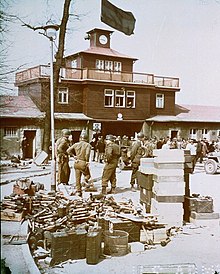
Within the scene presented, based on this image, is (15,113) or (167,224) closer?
(15,113)

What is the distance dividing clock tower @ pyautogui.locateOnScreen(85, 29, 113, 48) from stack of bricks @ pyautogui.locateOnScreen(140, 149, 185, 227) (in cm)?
77

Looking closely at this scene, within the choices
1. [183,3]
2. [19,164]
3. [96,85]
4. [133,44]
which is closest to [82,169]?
[19,164]

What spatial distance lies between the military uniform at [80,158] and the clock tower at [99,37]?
0.63 metres

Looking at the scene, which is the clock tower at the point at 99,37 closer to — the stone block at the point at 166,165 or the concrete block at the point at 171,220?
the stone block at the point at 166,165

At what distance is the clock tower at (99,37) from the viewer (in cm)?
244

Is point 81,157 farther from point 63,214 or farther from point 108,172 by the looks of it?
point 63,214

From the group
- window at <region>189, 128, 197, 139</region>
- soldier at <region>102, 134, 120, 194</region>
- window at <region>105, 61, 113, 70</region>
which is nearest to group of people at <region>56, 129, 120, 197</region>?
soldier at <region>102, 134, 120, 194</region>

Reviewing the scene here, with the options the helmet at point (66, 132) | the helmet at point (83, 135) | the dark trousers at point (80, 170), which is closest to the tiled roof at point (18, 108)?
the helmet at point (66, 132)

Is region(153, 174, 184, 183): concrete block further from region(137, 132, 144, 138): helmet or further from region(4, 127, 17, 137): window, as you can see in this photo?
region(4, 127, 17, 137): window

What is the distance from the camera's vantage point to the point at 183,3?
258cm

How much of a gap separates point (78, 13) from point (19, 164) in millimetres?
1008

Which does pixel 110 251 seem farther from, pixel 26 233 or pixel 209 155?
pixel 209 155

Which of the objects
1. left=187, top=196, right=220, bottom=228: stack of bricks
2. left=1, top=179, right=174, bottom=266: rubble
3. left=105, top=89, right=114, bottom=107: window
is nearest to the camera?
left=1, top=179, right=174, bottom=266: rubble

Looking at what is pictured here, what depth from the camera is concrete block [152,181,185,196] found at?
2.47m
